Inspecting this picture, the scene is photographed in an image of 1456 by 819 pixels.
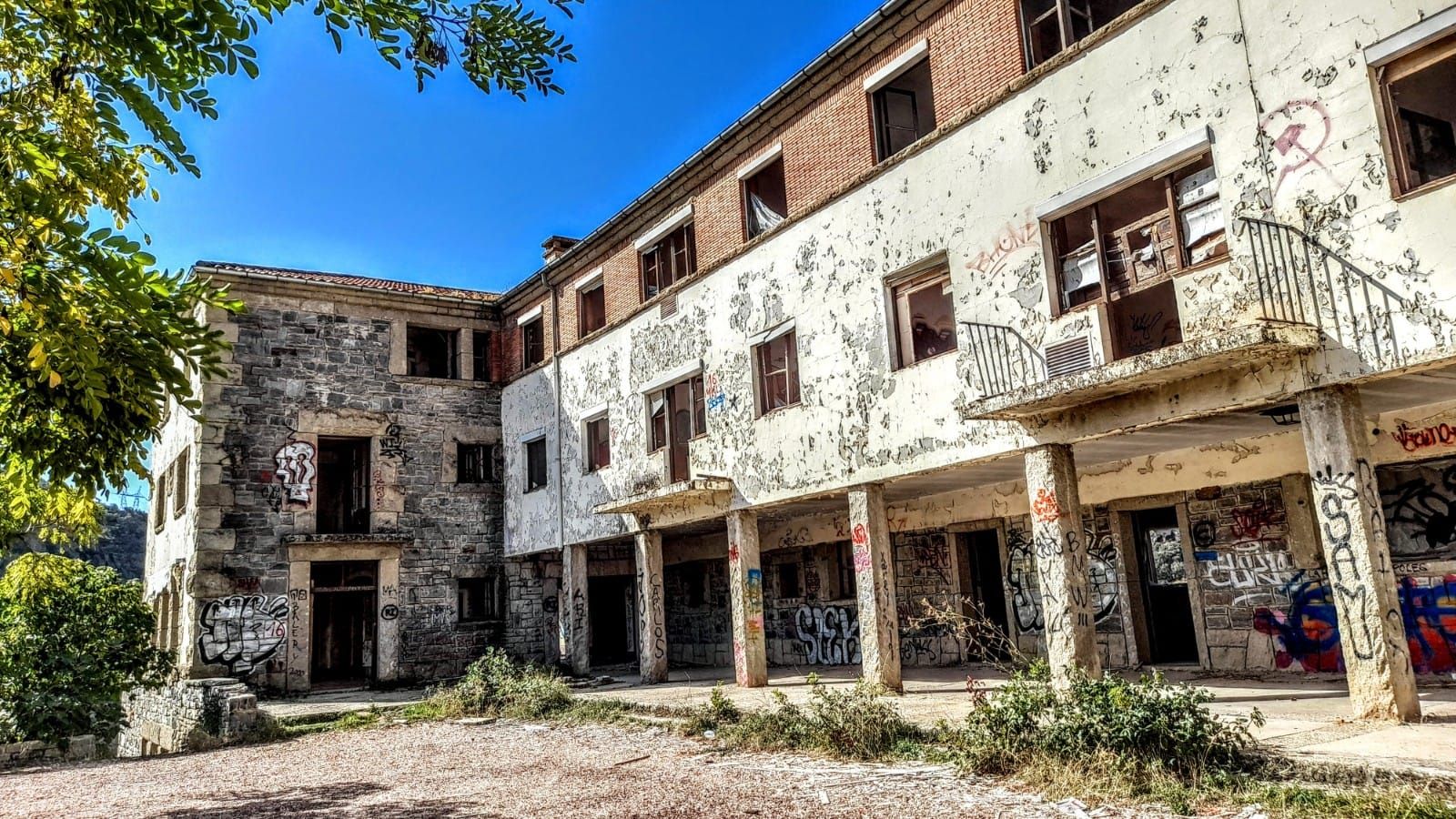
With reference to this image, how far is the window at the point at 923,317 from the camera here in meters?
11.5

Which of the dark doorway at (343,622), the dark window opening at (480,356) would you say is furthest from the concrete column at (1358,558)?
the dark window opening at (480,356)

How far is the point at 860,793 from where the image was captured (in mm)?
7035

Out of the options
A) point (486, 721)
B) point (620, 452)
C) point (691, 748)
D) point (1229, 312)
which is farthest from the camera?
point (620, 452)

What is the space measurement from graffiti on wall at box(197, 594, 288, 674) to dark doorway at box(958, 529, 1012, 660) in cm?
1209

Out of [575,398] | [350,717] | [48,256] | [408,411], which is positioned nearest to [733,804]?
[48,256]

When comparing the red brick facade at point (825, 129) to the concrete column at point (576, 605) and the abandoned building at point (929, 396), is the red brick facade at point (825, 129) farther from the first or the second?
the concrete column at point (576, 605)

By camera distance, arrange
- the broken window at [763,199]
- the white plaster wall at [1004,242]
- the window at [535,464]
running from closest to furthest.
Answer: the white plaster wall at [1004,242] < the broken window at [763,199] < the window at [535,464]

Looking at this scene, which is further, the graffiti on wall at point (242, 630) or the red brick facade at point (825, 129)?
the graffiti on wall at point (242, 630)

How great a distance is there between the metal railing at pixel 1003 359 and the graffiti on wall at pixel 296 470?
13384mm

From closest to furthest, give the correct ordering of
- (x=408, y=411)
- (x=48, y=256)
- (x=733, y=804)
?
1. (x=48, y=256)
2. (x=733, y=804)
3. (x=408, y=411)

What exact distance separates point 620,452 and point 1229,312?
10.7 metres

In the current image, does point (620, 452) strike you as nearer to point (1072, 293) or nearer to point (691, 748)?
point (691, 748)

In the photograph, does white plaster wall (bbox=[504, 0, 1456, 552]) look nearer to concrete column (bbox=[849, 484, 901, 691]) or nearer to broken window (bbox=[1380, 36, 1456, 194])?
broken window (bbox=[1380, 36, 1456, 194])

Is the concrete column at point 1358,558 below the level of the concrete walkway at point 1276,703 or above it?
above
